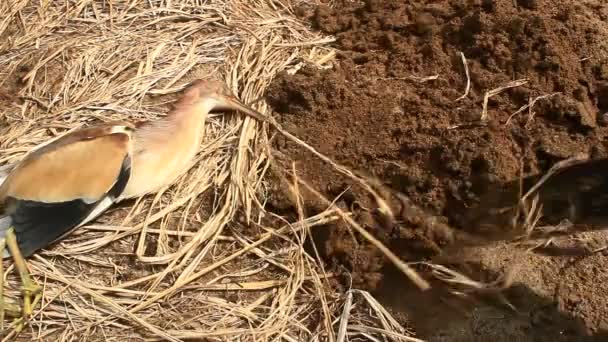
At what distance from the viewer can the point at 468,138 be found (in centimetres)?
264

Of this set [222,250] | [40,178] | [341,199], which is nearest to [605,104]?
[341,199]

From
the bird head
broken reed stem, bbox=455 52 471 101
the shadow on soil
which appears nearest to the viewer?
the shadow on soil

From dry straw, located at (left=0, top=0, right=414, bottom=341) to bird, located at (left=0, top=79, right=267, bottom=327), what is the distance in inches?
2.9

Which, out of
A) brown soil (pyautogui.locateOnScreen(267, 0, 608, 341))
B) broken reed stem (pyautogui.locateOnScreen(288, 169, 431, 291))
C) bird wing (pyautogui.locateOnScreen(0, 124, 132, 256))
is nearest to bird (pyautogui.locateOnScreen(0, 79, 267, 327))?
bird wing (pyautogui.locateOnScreen(0, 124, 132, 256))

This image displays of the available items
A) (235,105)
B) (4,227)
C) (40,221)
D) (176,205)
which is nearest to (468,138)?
(235,105)

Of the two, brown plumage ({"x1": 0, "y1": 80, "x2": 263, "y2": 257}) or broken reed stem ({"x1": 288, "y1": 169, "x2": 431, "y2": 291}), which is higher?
brown plumage ({"x1": 0, "y1": 80, "x2": 263, "y2": 257})

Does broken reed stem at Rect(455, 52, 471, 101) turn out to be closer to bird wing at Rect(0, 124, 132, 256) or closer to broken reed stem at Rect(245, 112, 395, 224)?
broken reed stem at Rect(245, 112, 395, 224)

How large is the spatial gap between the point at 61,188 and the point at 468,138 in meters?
1.56

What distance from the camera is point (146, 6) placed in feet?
11.7

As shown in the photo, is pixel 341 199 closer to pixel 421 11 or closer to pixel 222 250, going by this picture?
pixel 222 250

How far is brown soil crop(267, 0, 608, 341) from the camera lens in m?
2.60

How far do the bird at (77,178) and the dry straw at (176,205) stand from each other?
0.24 ft

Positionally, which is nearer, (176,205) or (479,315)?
(479,315)

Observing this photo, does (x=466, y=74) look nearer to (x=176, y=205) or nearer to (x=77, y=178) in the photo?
(x=176, y=205)
